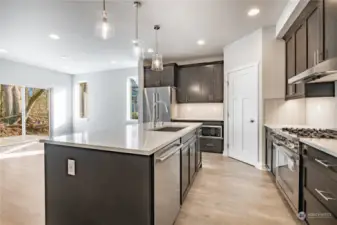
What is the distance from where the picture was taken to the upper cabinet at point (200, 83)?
5.74m

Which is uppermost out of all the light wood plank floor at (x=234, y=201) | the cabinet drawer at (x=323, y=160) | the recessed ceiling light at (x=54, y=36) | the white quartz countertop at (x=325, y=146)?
the recessed ceiling light at (x=54, y=36)

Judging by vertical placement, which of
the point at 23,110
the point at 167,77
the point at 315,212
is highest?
the point at 167,77

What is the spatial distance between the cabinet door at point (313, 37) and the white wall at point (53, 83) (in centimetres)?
812

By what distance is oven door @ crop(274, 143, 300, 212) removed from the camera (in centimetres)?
210

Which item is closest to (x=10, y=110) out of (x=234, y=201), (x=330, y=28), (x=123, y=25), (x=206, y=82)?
(x=123, y=25)

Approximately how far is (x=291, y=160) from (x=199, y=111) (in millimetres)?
4203

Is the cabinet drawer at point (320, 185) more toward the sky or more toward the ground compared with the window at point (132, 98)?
more toward the ground

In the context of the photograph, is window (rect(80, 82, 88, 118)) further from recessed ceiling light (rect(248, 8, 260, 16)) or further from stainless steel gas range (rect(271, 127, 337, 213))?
stainless steel gas range (rect(271, 127, 337, 213))

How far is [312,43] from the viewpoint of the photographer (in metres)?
2.64

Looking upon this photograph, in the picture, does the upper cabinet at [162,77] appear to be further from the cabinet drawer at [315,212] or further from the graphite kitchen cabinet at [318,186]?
the cabinet drawer at [315,212]

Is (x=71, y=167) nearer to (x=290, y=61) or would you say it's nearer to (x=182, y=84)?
(x=290, y=61)

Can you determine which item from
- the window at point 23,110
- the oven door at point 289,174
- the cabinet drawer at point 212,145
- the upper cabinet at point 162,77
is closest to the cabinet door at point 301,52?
the oven door at point 289,174

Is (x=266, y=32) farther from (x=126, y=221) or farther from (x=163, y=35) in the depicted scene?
(x=126, y=221)

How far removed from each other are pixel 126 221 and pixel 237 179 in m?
2.46
